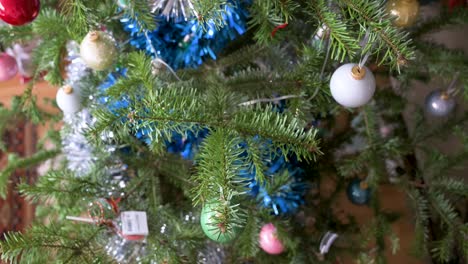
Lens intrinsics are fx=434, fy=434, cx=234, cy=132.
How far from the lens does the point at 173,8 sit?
2.03 feet

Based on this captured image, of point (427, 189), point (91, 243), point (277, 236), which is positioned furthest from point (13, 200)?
point (427, 189)

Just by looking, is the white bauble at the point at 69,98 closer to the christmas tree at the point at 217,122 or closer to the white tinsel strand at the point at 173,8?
the christmas tree at the point at 217,122

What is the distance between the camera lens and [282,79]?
1.93 ft

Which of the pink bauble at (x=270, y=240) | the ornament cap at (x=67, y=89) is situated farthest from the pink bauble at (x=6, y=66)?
the pink bauble at (x=270, y=240)

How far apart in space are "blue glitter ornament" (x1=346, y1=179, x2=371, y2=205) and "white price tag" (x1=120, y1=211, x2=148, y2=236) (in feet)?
1.61

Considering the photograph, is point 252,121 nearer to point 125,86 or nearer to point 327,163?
point 125,86

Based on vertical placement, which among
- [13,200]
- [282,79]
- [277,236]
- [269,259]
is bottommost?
[13,200]

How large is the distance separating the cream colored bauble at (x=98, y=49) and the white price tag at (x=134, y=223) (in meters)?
0.22

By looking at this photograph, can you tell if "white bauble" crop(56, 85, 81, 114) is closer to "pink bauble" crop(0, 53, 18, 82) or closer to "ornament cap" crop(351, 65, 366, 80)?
"pink bauble" crop(0, 53, 18, 82)

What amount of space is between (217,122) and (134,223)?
0.92ft

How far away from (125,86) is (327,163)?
47 centimetres

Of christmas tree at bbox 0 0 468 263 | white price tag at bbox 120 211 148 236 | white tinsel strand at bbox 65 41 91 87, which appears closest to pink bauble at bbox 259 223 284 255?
christmas tree at bbox 0 0 468 263

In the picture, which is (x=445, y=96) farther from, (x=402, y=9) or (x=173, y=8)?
(x=173, y=8)

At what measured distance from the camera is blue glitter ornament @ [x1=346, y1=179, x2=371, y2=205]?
0.93 metres
